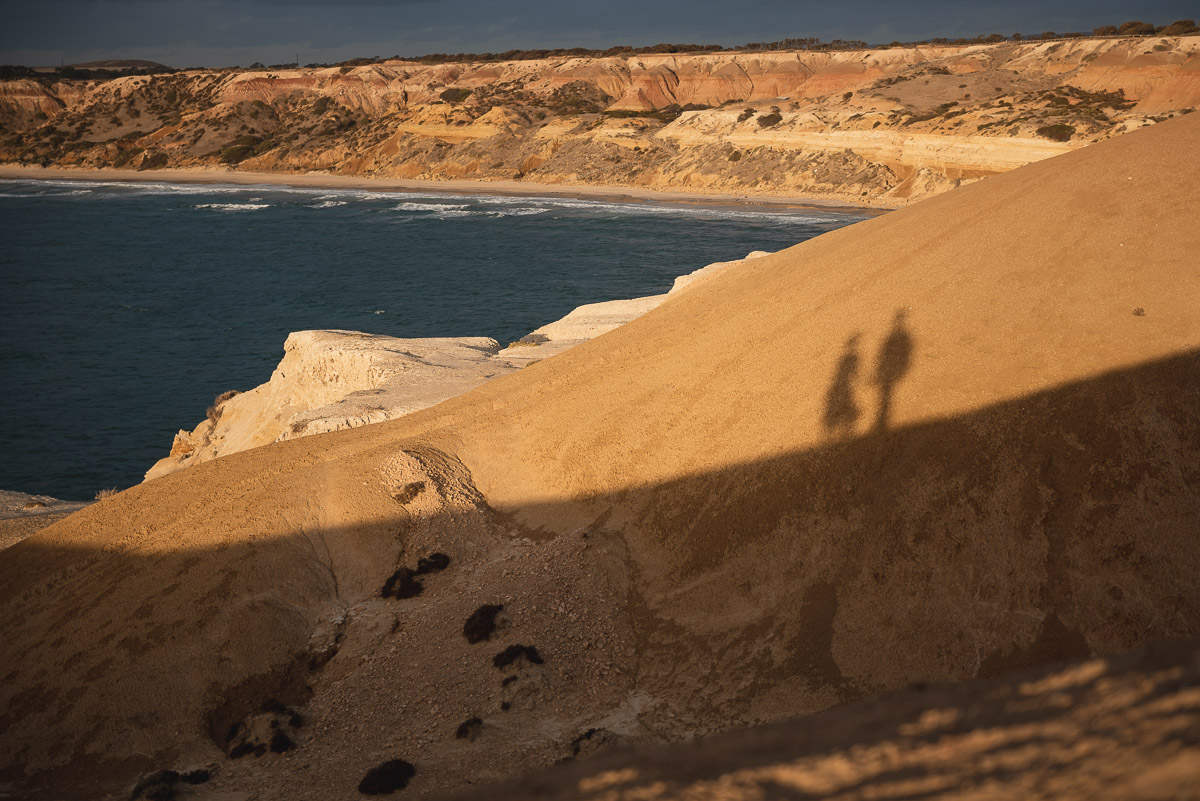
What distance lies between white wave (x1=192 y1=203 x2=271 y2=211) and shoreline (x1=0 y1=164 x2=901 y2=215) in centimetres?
1122

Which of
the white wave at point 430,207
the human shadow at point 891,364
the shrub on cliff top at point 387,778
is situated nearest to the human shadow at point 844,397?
the human shadow at point 891,364

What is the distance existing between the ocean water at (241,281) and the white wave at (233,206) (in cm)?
20

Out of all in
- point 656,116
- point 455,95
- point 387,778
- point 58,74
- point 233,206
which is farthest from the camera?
point 58,74

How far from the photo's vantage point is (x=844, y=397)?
10391 millimetres

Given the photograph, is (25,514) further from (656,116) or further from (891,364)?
(656,116)

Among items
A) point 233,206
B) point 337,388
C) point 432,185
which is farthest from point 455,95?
point 337,388

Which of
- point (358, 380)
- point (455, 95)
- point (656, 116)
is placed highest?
point (455, 95)

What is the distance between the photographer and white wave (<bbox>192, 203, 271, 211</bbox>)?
77.9 meters

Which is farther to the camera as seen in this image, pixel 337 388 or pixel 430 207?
pixel 430 207

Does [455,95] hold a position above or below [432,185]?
above

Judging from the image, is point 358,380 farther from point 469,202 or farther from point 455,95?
point 455,95

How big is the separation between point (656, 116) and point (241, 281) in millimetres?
54056

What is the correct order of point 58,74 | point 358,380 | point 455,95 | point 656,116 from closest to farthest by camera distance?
point 358,380
point 656,116
point 455,95
point 58,74

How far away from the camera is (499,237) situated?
60.9 m
